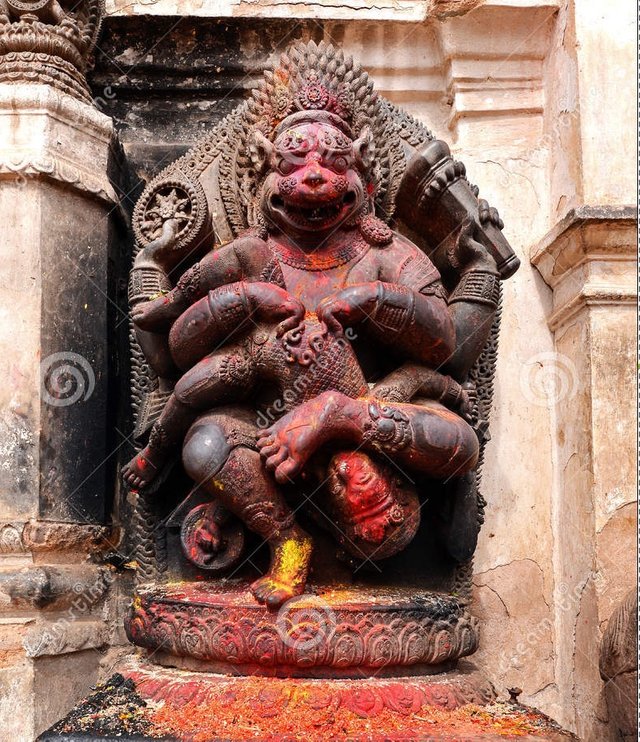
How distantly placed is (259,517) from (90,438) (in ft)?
2.94

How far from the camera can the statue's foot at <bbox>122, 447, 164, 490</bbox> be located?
8.07 feet

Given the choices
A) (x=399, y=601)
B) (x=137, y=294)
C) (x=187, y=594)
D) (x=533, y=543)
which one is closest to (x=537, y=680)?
(x=533, y=543)

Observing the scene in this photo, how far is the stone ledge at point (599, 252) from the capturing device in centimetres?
276

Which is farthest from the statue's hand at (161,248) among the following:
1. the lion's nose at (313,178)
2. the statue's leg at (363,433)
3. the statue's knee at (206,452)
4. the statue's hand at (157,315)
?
the statue's leg at (363,433)

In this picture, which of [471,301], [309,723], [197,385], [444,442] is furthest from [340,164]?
[309,723]

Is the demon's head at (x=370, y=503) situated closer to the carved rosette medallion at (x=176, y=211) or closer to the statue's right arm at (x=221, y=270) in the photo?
the statue's right arm at (x=221, y=270)

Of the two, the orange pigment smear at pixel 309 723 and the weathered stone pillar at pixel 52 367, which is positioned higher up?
the weathered stone pillar at pixel 52 367

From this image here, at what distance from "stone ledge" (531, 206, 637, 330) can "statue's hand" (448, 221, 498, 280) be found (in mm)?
343

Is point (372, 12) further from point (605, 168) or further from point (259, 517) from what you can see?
point (259, 517)

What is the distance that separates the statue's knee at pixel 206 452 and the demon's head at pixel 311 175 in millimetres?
645

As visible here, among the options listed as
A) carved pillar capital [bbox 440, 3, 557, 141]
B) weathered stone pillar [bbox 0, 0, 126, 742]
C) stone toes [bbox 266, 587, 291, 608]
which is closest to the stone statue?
stone toes [bbox 266, 587, 291, 608]

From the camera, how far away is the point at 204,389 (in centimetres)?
224

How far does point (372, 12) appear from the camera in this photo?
124 inches

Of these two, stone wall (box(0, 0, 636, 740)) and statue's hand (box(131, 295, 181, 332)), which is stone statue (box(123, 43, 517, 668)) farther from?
stone wall (box(0, 0, 636, 740))
